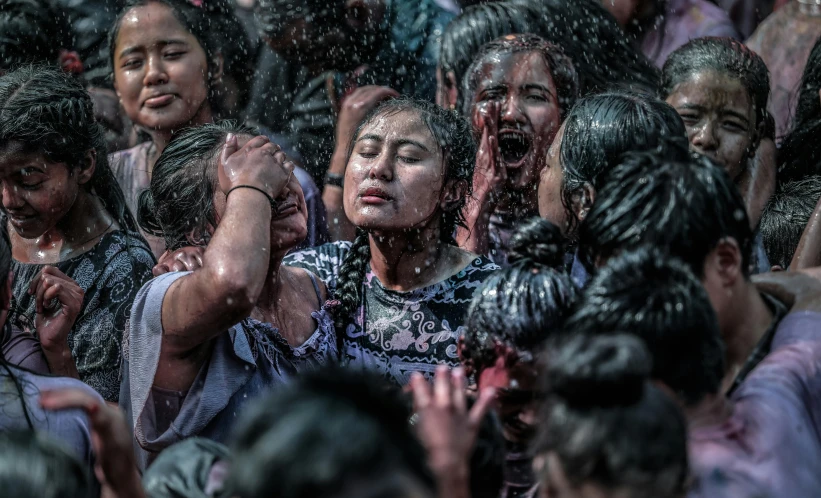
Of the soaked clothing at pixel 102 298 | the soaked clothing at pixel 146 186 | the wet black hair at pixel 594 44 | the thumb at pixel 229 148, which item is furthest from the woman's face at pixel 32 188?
the wet black hair at pixel 594 44

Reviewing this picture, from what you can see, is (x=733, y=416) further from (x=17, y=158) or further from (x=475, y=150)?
(x=17, y=158)

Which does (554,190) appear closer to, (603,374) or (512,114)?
(512,114)

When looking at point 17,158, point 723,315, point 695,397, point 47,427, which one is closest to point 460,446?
point 695,397

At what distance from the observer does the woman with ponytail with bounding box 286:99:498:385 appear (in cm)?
367

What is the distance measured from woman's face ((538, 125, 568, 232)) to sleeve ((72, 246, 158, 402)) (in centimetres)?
137

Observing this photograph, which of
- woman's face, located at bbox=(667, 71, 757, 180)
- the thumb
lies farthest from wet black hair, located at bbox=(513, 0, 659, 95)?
the thumb

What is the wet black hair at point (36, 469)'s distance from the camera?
68.1 inches

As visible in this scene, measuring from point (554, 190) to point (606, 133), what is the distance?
326 millimetres

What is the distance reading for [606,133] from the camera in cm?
345

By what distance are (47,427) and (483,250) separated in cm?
213

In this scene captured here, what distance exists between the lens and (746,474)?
7.07 ft

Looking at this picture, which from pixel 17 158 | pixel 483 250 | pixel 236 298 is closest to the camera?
pixel 236 298

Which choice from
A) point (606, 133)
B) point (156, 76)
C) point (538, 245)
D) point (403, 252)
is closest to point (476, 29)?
point (156, 76)

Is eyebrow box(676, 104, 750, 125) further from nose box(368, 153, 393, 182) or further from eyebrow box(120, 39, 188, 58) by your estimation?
eyebrow box(120, 39, 188, 58)
